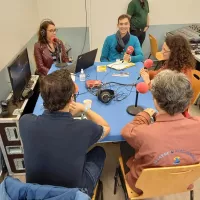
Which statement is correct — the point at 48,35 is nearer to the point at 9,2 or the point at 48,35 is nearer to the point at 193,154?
the point at 9,2

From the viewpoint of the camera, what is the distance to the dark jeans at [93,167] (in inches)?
54.2

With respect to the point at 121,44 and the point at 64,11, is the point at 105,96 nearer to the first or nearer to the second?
the point at 121,44

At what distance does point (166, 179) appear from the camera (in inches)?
47.6

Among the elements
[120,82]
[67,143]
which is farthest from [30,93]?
[67,143]

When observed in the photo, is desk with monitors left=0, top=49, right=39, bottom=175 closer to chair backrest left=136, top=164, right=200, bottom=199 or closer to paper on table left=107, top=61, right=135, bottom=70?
paper on table left=107, top=61, right=135, bottom=70

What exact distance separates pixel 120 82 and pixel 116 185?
3.25ft

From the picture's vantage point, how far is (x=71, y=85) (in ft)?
4.17

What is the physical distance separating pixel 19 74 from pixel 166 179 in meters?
1.61

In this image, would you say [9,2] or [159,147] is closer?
[159,147]

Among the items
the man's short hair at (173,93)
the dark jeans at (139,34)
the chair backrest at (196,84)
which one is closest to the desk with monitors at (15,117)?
the man's short hair at (173,93)

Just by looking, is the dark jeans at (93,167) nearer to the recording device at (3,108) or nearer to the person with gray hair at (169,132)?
the person with gray hair at (169,132)

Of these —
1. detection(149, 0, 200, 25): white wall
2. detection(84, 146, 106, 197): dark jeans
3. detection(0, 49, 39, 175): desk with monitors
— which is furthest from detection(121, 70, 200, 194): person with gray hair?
detection(149, 0, 200, 25): white wall

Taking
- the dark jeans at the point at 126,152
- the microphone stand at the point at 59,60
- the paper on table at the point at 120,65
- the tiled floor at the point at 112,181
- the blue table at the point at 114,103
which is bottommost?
the tiled floor at the point at 112,181

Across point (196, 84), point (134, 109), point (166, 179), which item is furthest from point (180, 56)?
point (166, 179)
